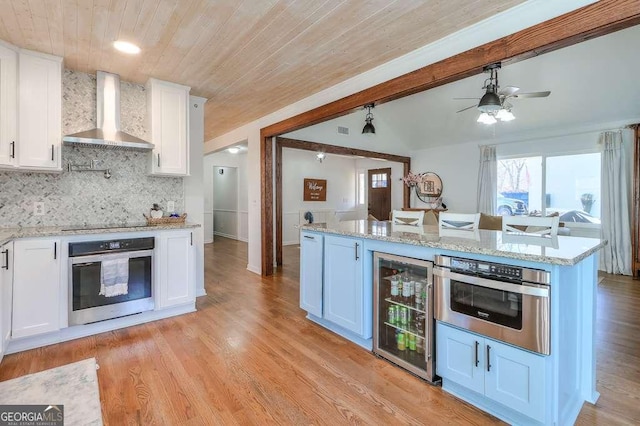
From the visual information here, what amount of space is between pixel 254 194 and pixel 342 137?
2362 millimetres

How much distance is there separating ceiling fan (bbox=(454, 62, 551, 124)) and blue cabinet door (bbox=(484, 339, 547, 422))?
1.96 metres

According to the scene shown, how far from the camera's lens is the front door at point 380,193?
878 cm

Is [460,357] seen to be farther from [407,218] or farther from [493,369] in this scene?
[407,218]

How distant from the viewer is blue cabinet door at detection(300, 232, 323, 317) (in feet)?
9.80

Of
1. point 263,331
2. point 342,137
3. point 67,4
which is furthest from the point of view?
point 342,137

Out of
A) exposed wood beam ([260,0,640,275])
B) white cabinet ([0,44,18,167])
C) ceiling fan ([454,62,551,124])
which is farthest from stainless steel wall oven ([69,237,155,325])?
ceiling fan ([454,62,551,124])

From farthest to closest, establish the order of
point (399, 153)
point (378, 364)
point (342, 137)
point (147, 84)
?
1. point (399, 153)
2. point (342, 137)
3. point (147, 84)
4. point (378, 364)

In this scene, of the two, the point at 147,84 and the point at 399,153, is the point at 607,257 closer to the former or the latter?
the point at 399,153

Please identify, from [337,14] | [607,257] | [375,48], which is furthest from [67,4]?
[607,257]

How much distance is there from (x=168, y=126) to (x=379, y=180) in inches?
256

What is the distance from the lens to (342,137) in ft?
21.6

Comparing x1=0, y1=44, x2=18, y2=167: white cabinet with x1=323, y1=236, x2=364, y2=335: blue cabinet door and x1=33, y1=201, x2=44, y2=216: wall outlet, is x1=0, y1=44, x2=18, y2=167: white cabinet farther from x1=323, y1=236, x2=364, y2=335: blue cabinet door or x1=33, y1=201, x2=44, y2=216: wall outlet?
x1=323, y1=236, x2=364, y2=335: blue cabinet door

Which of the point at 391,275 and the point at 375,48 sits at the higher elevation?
the point at 375,48

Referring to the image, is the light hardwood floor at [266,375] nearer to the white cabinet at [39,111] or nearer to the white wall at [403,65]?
the white cabinet at [39,111]
